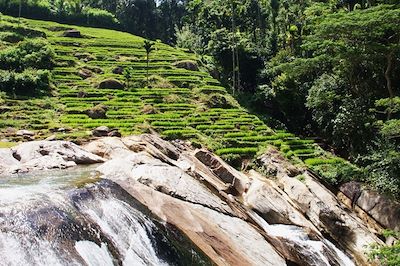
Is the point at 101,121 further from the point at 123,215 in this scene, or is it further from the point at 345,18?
the point at 123,215

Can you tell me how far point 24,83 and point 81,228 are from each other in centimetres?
3769

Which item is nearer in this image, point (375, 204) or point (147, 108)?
point (375, 204)

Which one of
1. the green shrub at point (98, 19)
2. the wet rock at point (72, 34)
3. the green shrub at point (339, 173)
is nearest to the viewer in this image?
the green shrub at point (339, 173)

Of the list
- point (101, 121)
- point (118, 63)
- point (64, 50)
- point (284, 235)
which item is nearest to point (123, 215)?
point (284, 235)

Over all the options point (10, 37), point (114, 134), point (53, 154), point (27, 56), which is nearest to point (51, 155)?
point (53, 154)

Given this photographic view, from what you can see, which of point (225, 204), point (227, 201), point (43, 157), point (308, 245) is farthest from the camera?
Result: point (43, 157)

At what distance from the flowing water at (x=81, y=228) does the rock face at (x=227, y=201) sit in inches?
40.8

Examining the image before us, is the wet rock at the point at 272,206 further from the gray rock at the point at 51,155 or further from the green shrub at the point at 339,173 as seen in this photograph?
the gray rock at the point at 51,155

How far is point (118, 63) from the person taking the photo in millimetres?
67375

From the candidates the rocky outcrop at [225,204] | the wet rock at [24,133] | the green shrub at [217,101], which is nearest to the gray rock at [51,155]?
the rocky outcrop at [225,204]

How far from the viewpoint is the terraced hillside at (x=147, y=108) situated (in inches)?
1484

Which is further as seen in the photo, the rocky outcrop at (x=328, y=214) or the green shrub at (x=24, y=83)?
the green shrub at (x=24, y=83)

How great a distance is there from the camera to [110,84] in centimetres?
5509

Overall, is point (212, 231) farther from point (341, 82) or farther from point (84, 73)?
point (84, 73)
